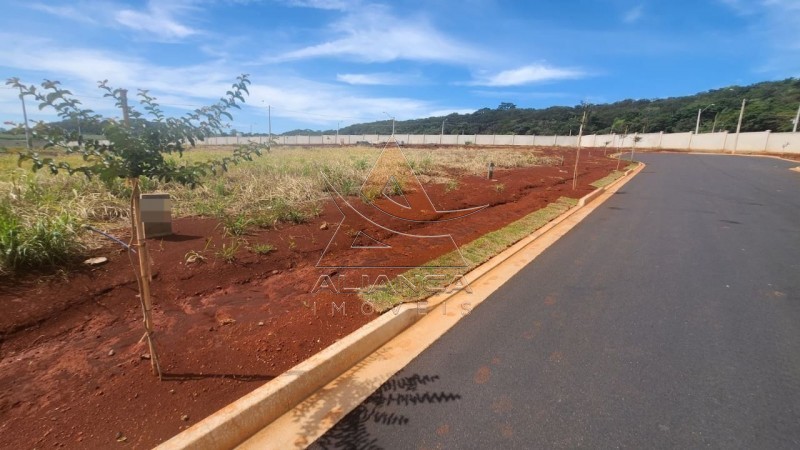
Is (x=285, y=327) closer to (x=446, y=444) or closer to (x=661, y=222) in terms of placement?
(x=446, y=444)

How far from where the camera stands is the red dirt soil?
2.21 metres

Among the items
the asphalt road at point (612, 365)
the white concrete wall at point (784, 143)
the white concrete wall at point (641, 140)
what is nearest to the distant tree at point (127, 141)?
the asphalt road at point (612, 365)

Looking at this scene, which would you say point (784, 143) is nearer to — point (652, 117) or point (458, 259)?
point (652, 117)

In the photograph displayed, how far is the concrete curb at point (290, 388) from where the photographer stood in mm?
2068

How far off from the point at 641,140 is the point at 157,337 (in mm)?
63354

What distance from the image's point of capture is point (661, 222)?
8.26m

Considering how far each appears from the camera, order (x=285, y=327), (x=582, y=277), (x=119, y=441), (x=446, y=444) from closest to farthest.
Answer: (x=119, y=441), (x=446, y=444), (x=285, y=327), (x=582, y=277)

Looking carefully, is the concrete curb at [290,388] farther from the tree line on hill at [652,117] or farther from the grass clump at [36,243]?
the tree line on hill at [652,117]

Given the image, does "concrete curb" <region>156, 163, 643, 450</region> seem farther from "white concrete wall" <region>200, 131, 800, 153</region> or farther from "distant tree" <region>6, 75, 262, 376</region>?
"white concrete wall" <region>200, 131, 800, 153</region>

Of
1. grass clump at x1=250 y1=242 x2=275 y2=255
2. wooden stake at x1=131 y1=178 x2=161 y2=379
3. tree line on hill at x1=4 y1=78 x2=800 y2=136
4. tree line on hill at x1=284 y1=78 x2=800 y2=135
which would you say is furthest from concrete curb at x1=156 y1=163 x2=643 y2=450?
tree line on hill at x1=284 y1=78 x2=800 y2=135

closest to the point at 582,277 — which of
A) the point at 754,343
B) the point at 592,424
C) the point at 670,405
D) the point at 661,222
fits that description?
the point at 754,343

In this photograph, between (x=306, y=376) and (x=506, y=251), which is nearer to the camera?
(x=306, y=376)

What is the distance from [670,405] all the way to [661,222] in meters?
7.16

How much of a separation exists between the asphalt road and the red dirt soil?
0.95 meters
